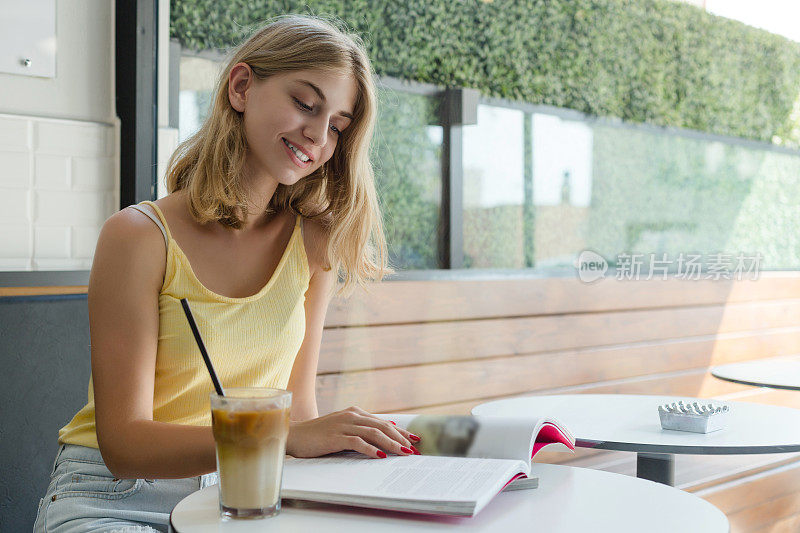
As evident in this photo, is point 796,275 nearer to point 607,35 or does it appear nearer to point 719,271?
point 719,271

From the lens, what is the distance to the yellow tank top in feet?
4.53

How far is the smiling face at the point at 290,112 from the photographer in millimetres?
1516

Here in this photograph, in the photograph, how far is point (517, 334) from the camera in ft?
10.1

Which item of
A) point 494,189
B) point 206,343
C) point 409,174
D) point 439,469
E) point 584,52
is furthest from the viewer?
point 584,52

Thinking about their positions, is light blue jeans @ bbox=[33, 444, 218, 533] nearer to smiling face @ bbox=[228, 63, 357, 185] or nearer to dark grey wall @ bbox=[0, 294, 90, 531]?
smiling face @ bbox=[228, 63, 357, 185]

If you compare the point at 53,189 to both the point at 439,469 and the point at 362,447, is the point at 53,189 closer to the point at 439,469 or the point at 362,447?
the point at 362,447

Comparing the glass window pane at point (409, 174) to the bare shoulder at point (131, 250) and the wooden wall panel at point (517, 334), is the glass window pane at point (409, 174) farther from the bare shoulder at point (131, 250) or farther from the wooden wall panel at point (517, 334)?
the bare shoulder at point (131, 250)

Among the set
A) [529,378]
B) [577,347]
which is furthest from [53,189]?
[577,347]

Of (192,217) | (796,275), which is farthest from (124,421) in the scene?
(796,275)

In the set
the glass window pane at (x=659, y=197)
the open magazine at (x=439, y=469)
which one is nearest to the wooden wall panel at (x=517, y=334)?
the glass window pane at (x=659, y=197)

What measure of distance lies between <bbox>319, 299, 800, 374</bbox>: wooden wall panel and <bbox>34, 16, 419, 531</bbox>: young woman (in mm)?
790

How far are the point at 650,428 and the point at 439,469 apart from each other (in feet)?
2.38

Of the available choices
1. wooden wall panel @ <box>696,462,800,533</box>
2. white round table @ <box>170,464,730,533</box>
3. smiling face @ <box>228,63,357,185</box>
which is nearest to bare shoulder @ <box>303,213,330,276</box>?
smiling face @ <box>228,63,357,185</box>

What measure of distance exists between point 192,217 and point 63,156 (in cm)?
91
